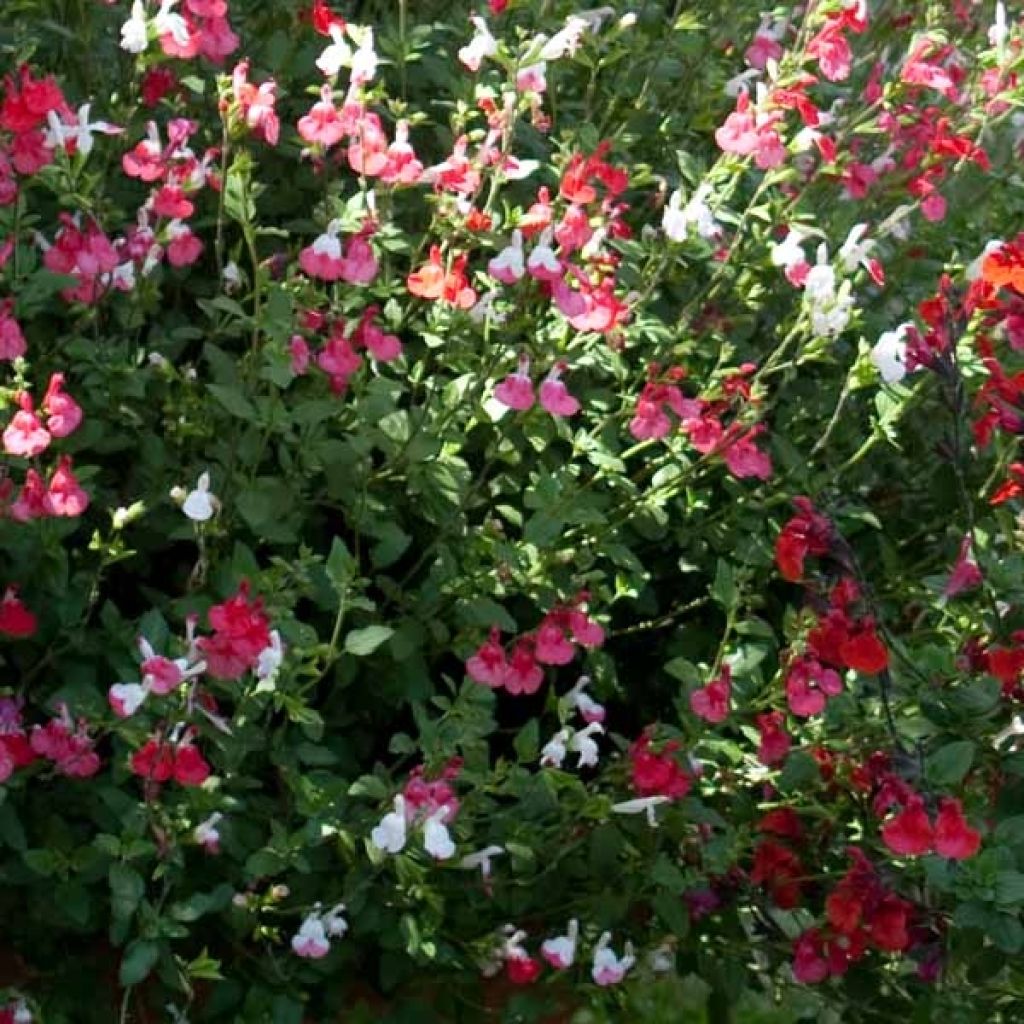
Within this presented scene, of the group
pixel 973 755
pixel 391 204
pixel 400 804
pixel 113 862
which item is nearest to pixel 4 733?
pixel 113 862

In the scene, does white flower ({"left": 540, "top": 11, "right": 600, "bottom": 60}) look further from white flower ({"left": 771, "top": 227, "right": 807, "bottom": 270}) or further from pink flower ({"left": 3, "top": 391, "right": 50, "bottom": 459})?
pink flower ({"left": 3, "top": 391, "right": 50, "bottom": 459})

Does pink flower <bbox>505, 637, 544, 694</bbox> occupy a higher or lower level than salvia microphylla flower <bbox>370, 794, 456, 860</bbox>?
lower

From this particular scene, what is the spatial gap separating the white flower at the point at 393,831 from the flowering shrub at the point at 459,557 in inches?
0.7

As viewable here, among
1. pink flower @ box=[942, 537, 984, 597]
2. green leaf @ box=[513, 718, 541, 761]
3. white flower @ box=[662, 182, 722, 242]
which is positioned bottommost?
green leaf @ box=[513, 718, 541, 761]

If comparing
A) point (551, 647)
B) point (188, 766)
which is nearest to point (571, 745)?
point (551, 647)

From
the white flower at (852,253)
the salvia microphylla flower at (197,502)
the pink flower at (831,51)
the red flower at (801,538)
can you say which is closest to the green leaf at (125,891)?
the salvia microphylla flower at (197,502)

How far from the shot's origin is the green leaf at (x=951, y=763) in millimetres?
2535

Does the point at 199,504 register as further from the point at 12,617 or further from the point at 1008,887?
the point at 1008,887

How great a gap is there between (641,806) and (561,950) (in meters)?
0.20

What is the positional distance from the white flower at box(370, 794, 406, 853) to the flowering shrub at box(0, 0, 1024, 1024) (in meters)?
0.02

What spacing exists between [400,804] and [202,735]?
0.30 m

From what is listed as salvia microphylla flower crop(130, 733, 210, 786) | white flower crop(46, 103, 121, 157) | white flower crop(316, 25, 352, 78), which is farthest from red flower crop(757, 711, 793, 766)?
white flower crop(46, 103, 121, 157)

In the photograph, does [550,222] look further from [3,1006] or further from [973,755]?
[3,1006]

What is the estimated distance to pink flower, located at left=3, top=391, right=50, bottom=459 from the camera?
251 cm
